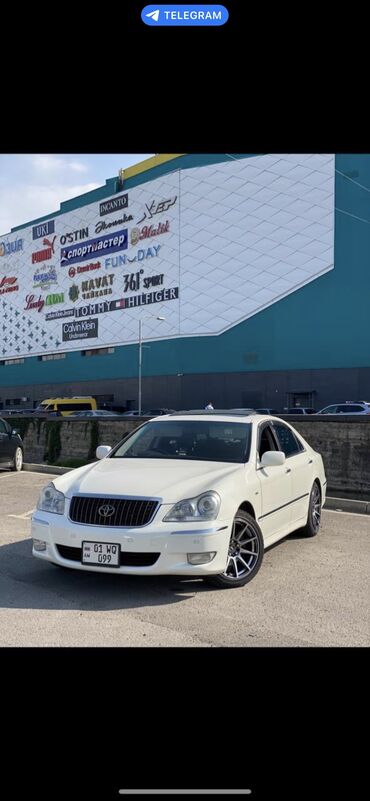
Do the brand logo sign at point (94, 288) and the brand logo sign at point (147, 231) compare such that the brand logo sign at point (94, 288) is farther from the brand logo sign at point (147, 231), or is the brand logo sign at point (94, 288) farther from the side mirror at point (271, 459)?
the side mirror at point (271, 459)

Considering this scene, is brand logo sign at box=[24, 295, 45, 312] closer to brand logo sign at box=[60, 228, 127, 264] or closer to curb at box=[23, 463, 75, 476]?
brand logo sign at box=[60, 228, 127, 264]

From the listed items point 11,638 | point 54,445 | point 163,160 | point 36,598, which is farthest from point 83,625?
point 163,160

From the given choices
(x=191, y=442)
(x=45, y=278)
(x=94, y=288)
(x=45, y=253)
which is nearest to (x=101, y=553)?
(x=191, y=442)

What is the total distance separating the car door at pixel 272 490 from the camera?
5.76 metres

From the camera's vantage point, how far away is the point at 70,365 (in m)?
57.9

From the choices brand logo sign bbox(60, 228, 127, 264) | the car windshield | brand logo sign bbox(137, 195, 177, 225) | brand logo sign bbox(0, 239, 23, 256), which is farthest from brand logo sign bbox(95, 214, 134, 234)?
the car windshield

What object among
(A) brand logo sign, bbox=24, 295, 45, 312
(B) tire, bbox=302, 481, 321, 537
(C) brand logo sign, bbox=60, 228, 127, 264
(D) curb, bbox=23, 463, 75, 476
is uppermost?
(C) brand logo sign, bbox=60, 228, 127, 264

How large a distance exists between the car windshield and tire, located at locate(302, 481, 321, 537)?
1460 millimetres

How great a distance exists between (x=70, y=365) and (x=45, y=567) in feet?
174

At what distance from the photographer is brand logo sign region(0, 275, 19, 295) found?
6619 cm
